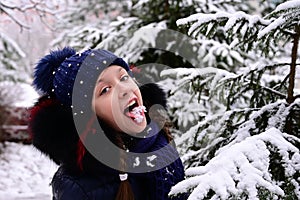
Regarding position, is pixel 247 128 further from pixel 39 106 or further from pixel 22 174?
pixel 22 174

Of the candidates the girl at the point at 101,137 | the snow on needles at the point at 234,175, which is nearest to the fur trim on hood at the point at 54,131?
the girl at the point at 101,137

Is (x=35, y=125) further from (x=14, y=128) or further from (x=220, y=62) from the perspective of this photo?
(x=14, y=128)

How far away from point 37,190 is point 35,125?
8130 millimetres

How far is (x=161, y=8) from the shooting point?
21.3 ft

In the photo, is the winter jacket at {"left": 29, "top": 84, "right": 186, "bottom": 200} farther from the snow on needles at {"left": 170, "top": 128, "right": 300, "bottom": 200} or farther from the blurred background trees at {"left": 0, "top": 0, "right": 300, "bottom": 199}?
the snow on needles at {"left": 170, "top": 128, "right": 300, "bottom": 200}

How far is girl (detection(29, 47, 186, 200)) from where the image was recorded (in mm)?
1807

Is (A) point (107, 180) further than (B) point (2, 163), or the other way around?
(B) point (2, 163)

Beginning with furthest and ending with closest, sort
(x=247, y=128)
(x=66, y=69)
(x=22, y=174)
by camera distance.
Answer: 1. (x=22, y=174)
2. (x=247, y=128)
3. (x=66, y=69)

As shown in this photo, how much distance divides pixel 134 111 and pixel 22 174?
963cm

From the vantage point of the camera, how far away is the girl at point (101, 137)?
5.93ft

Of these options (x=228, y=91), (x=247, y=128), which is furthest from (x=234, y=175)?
(x=228, y=91)

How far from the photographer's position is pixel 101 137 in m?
1.84

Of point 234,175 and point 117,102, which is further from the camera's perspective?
point 117,102

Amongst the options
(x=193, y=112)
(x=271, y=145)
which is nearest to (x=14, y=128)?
(x=193, y=112)
